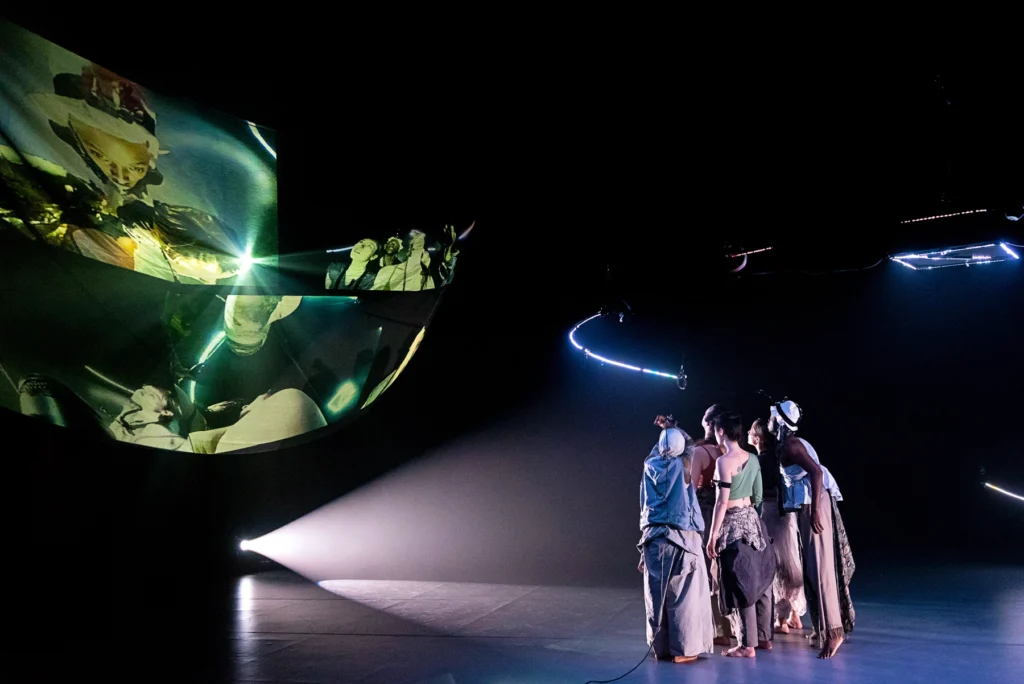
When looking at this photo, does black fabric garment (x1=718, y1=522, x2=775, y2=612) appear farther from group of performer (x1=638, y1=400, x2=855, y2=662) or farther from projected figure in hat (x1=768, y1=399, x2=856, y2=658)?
projected figure in hat (x1=768, y1=399, x2=856, y2=658)

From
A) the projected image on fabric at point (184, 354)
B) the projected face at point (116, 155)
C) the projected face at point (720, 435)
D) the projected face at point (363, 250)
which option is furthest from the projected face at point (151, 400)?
the projected face at point (720, 435)

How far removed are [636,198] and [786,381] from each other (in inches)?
126

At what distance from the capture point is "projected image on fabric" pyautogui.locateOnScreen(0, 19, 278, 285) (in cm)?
526

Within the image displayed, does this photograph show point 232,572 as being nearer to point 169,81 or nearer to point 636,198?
point 169,81

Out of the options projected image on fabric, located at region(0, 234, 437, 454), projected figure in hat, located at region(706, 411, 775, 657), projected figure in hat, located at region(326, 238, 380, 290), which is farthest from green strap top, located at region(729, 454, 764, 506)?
projected image on fabric, located at region(0, 234, 437, 454)

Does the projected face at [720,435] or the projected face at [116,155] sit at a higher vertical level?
the projected face at [116,155]

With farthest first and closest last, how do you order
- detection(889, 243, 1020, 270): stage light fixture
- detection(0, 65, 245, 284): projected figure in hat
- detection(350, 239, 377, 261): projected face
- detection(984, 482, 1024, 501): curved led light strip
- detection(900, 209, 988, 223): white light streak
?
detection(984, 482, 1024, 501): curved led light strip < detection(350, 239, 377, 261): projected face < detection(889, 243, 1020, 270): stage light fixture < detection(900, 209, 988, 223): white light streak < detection(0, 65, 245, 284): projected figure in hat

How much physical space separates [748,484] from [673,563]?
69 cm

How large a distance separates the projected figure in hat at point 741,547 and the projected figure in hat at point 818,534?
0.22 meters

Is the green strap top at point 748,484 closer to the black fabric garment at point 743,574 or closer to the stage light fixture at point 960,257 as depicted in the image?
the black fabric garment at point 743,574

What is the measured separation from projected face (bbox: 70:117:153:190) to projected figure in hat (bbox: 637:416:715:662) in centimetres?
427

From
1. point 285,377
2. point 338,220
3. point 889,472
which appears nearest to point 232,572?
point 285,377

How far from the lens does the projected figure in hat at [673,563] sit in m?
4.74

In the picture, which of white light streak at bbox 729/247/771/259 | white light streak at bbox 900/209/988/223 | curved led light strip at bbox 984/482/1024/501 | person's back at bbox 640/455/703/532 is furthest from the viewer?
curved led light strip at bbox 984/482/1024/501
